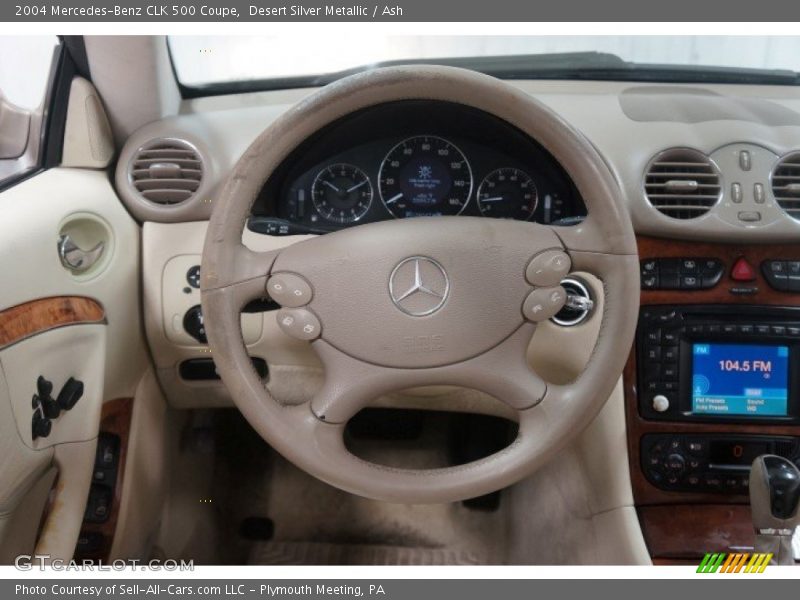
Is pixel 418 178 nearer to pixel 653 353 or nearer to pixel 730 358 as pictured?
pixel 653 353

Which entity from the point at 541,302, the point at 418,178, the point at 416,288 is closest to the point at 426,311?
the point at 416,288

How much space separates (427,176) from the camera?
4.27ft

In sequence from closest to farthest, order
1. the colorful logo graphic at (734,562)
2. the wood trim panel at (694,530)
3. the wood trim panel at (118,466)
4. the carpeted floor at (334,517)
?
the colorful logo graphic at (734,562) < the wood trim panel at (694,530) < the wood trim panel at (118,466) < the carpeted floor at (334,517)

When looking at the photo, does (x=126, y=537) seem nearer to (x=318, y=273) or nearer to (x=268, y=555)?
(x=268, y=555)

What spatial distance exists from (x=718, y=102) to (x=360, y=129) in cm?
71

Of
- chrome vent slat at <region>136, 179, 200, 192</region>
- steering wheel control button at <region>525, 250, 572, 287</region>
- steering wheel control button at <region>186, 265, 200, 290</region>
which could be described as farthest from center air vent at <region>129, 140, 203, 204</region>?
steering wheel control button at <region>525, 250, 572, 287</region>

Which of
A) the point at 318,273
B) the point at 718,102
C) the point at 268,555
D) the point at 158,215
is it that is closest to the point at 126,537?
the point at 268,555

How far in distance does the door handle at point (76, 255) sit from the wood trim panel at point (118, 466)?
273 millimetres

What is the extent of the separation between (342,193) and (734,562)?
36.8 inches

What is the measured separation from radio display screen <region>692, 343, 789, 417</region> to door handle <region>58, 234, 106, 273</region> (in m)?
1.11

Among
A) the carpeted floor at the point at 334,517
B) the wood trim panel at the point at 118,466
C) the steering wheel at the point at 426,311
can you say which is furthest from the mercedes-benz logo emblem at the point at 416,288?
the carpeted floor at the point at 334,517

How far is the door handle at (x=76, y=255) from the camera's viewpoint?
1.19 meters

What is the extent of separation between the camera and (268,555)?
1.79 m

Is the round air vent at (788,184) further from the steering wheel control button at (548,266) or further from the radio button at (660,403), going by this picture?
the steering wheel control button at (548,266)
